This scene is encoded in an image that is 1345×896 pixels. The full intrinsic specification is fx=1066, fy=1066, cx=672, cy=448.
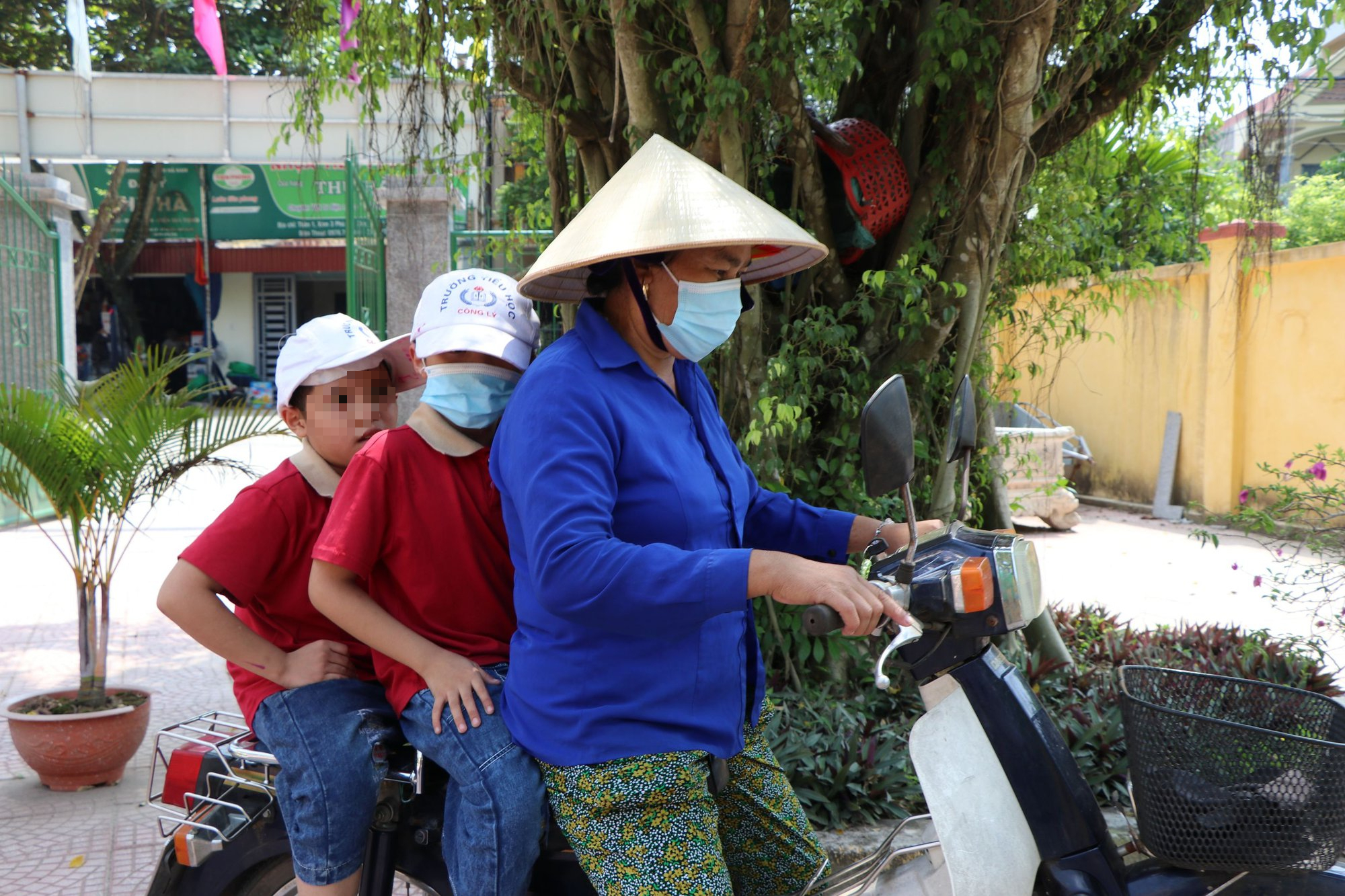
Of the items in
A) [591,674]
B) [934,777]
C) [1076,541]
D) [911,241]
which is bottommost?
[1076,541]

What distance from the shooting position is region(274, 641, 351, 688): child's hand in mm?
1935

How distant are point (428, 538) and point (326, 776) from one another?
43 cm

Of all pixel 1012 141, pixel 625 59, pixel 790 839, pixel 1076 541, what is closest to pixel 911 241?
pixel 1012 141

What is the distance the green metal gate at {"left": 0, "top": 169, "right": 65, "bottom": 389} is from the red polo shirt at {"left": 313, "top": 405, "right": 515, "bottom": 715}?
8017 millimetres

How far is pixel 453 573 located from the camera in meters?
1.84

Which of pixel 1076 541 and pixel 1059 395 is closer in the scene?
pixel 1076 541

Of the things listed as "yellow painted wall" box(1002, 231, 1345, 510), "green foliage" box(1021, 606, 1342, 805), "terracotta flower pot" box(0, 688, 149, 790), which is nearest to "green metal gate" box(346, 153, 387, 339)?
"terracotta flower pot" box(0, 688, 149, 790)

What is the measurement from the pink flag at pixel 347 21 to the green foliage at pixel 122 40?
31.6 ft

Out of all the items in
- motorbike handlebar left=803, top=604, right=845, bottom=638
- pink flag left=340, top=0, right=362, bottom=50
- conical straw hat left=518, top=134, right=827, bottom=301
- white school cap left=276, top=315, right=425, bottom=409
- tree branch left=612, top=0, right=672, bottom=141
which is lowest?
motorbike handlebar left=803, top=604, right=845, bottom=638

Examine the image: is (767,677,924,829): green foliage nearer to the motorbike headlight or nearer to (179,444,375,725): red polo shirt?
(179,444,375,725): red polo shirt

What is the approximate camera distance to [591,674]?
1.60 m

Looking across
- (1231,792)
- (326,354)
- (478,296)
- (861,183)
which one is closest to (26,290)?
(861,183)

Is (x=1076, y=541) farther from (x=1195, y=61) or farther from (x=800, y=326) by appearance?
(x=800, y=326)

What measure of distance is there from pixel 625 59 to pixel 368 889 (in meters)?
2.58
